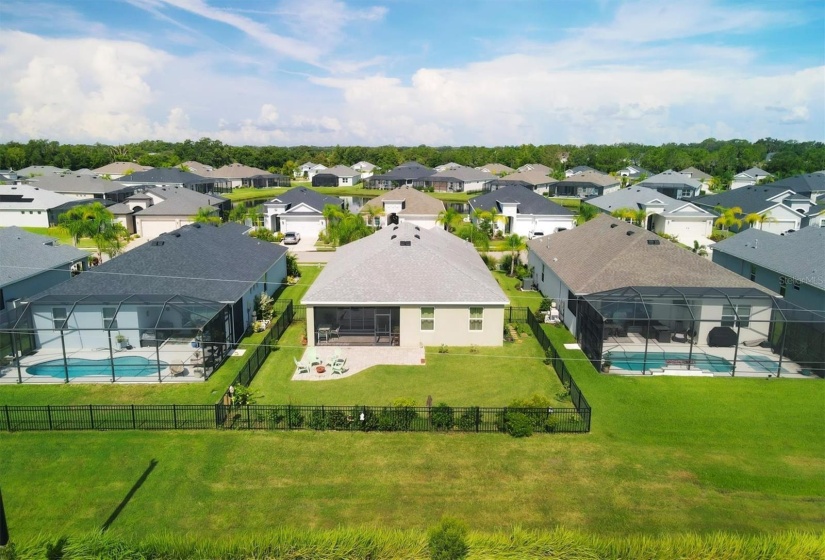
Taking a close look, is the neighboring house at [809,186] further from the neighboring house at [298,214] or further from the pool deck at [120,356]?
the pool deck at [120,356]

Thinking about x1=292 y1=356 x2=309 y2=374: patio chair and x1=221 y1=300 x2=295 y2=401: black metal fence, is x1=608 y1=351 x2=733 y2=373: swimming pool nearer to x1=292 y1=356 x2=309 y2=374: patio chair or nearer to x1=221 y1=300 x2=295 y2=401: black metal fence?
x1=292 y1=356 x2=309 y2=374: patio chair

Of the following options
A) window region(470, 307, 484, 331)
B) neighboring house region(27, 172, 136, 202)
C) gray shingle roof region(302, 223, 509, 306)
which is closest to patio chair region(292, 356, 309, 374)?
gray shingle roof region(302, 223, 509, 306)

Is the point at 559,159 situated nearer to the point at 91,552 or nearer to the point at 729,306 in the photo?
the point at 729,306

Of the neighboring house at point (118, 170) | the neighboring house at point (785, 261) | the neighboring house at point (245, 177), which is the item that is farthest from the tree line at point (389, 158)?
the neighboring house at point (785, 261)

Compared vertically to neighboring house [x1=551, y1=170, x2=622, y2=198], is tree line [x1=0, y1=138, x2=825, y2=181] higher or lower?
higher

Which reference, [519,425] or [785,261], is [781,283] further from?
[519,425]
